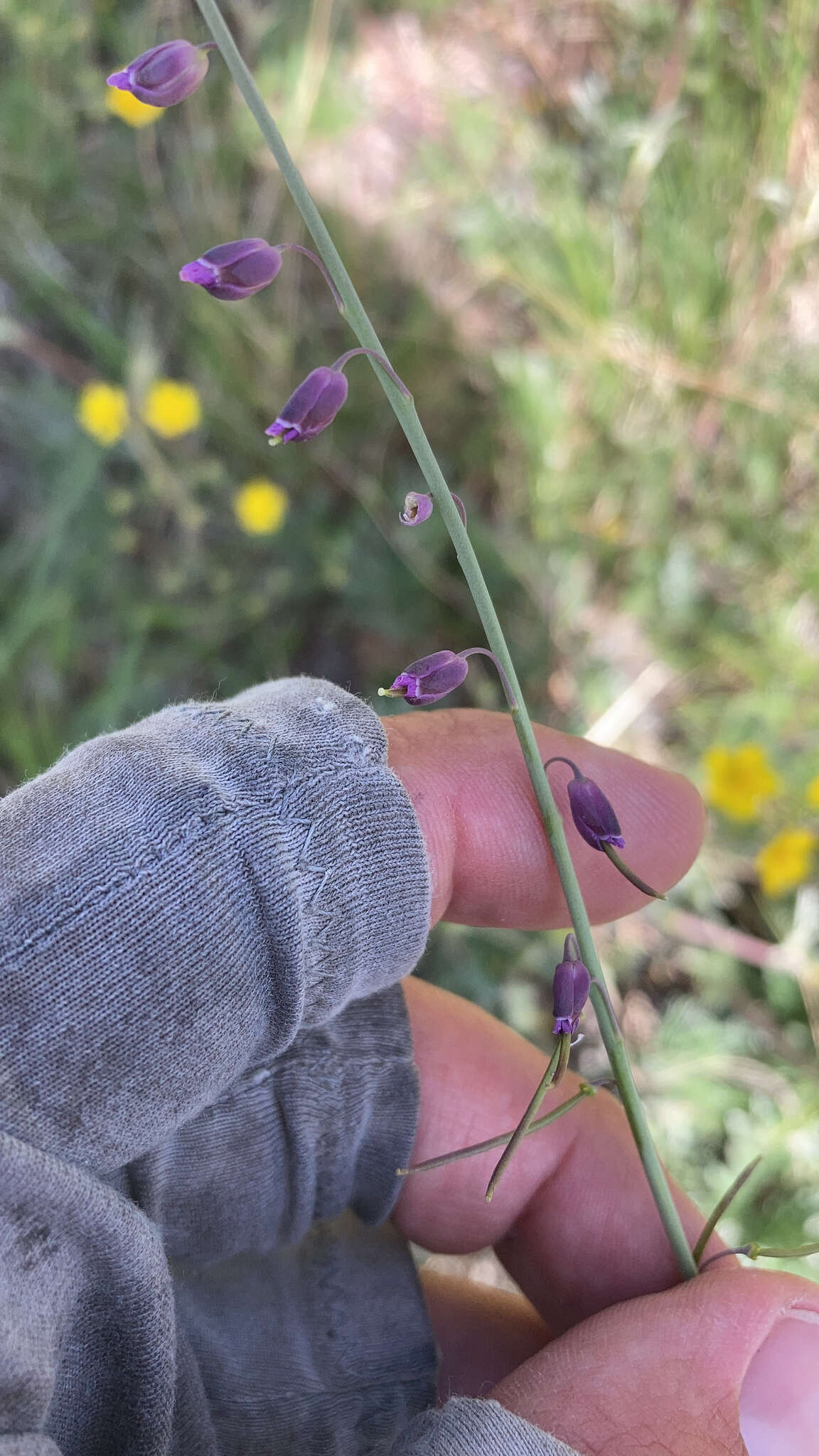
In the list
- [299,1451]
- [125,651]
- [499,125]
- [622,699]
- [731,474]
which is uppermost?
[499,125]

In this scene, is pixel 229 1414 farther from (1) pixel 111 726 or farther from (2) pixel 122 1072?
(1) pixel 111 726

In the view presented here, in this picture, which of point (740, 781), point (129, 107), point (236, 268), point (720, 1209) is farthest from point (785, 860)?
point (129, 107)

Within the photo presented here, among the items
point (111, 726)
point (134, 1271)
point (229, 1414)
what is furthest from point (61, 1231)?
point (111, 726)

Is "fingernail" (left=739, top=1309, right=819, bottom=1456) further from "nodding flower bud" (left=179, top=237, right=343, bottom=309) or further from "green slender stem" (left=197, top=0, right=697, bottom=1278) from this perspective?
"nodding flower bud" (left=179, top=237, right=343, bottom=309)

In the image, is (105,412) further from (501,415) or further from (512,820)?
(512,820)

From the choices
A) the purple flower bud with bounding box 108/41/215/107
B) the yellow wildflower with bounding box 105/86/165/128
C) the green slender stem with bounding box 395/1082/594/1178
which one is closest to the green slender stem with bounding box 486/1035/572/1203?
the green slender stem with bounding box 395/1082/594/1178

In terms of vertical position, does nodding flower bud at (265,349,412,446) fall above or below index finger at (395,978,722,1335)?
above
